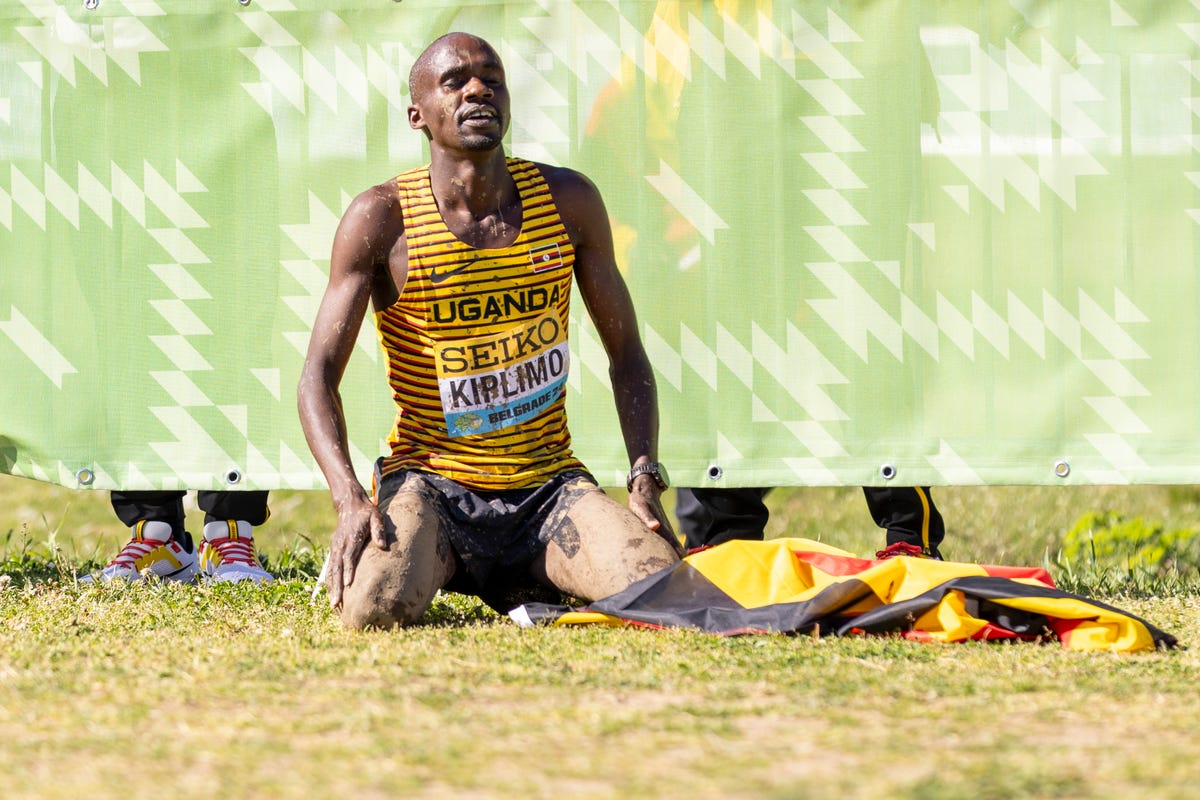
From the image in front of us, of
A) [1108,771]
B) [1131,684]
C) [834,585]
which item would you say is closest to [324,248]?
[834,585]

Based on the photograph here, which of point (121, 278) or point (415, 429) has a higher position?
point (121, 278)

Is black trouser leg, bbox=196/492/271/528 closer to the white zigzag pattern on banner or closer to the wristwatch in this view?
the white zigzag pattern on banner

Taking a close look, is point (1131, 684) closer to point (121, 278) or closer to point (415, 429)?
point (415, 429)

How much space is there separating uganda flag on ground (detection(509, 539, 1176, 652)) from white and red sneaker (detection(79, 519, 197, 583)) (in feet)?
5.76

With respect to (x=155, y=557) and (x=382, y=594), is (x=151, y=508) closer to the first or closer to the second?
(x=155, y=557)

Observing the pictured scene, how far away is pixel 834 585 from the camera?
159 inches

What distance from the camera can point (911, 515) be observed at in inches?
212

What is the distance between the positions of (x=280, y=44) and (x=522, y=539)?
82.5 inches

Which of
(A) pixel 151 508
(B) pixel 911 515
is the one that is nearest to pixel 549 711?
(B) pixel 911 515

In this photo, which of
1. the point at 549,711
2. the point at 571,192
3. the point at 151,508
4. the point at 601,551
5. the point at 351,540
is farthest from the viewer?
the point at 151,508

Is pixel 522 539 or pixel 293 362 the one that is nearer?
pixel 522 539

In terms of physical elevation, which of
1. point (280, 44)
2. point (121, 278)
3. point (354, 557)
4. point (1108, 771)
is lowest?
point (1108, 771)

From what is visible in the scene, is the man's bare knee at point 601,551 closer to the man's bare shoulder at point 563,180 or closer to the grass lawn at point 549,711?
the grass lawn at point 549,711

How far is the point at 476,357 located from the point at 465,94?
78 centimetres
